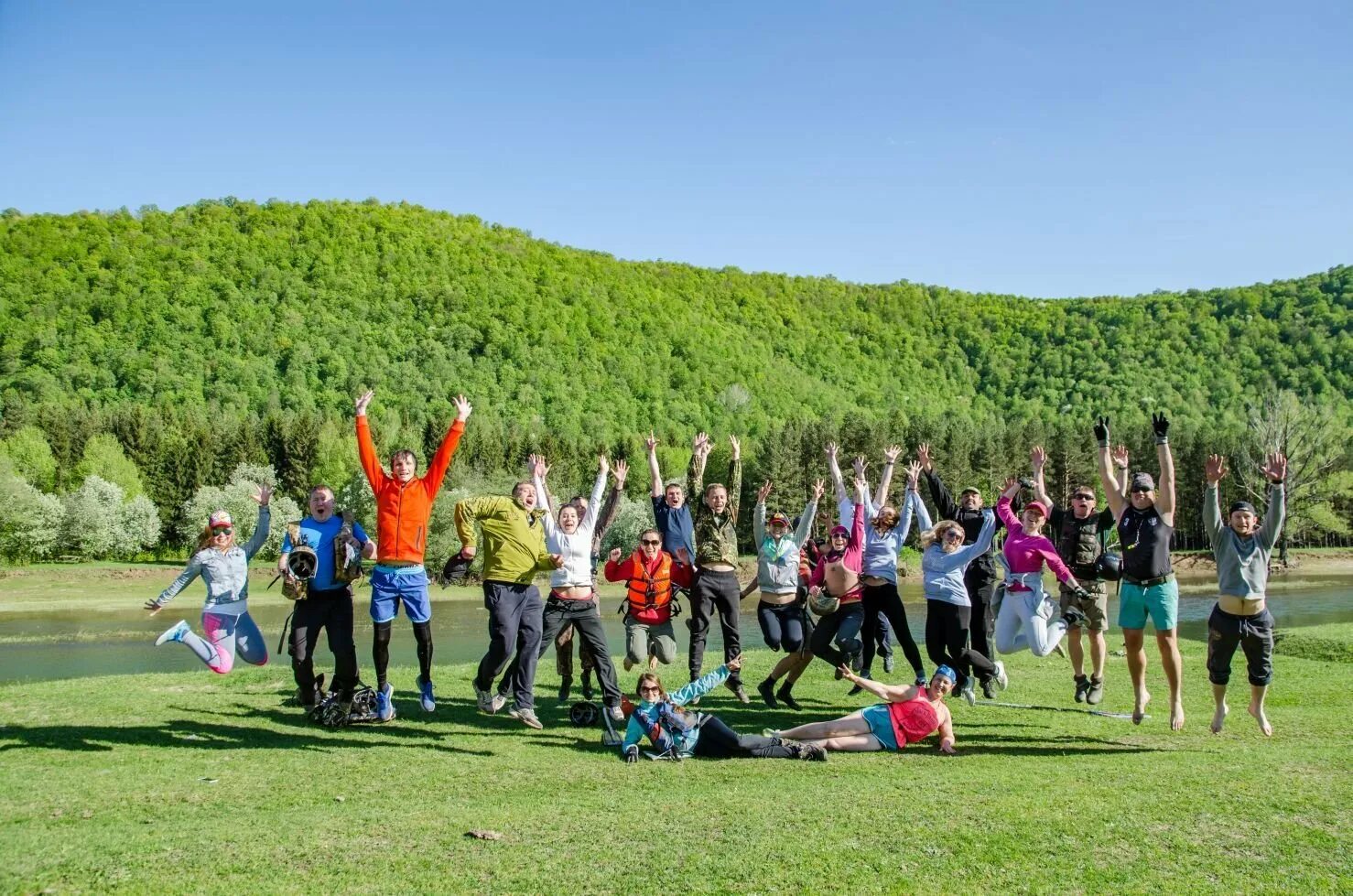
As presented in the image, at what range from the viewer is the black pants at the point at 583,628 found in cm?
1134

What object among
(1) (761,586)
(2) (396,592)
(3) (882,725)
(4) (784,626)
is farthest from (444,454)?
(3) (882,725)

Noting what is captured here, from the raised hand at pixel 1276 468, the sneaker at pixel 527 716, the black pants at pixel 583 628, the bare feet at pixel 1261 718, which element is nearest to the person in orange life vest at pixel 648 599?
the black pants at pixel 583 628

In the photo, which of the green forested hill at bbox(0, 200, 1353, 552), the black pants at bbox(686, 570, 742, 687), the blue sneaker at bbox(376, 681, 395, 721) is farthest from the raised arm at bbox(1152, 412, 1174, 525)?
the green forested hill at bbox(0, 200, 1353, 552)

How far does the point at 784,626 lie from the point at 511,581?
13.5 feet

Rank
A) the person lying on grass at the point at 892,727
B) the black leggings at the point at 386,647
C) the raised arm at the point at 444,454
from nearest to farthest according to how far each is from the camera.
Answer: the person lying on grass at the point at 892,727, the black leggings at the point at 386,647, the raised arm at the point at 444,454

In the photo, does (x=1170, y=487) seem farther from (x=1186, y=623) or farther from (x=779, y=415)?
(x=779, y=415)

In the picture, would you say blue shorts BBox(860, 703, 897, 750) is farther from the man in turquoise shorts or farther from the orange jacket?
the orange jacket

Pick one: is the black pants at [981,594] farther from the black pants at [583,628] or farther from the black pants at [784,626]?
the black pants at [583,628]

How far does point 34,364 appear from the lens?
4279 inches

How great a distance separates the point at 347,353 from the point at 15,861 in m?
136

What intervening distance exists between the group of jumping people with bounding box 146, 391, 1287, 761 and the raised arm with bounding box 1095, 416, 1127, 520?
37 millimetres

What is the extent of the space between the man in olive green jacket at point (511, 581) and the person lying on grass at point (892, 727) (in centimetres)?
298

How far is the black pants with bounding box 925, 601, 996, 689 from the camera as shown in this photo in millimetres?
12031

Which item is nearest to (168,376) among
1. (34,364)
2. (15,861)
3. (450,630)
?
(34,364)
